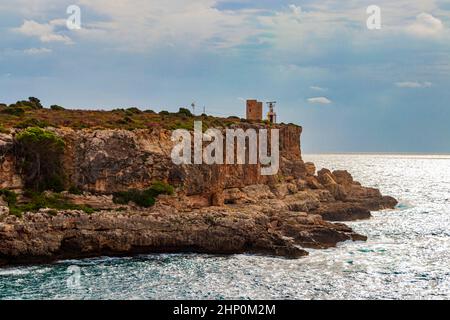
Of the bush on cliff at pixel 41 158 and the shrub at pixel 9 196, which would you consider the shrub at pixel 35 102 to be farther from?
the shrub at pixel 9 196

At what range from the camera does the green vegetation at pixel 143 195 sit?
44.5m

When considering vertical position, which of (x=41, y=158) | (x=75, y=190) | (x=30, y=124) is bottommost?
(x=75, y=190)

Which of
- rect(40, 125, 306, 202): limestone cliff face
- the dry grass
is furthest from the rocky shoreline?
the dry grass

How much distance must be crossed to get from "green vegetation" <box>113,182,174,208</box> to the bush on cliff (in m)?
4.71

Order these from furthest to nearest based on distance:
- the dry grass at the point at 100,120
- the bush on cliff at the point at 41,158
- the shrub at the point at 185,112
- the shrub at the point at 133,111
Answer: the shrub at the point at 185,112, the shrub at the point at 133,111, the dry grass at the point at 100,120, the bush on cliff at the point at 41,158

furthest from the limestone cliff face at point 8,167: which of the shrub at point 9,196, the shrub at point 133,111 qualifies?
the shrub at point 133,111

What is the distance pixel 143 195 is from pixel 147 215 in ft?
11.4

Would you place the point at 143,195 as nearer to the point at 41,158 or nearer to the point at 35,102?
the point at 41,158

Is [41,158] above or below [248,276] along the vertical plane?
above

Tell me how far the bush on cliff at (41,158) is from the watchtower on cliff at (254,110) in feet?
123

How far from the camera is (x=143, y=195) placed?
1779 inches

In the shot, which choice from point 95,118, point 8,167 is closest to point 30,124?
point 8,167
